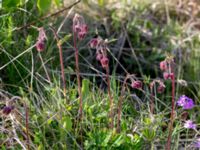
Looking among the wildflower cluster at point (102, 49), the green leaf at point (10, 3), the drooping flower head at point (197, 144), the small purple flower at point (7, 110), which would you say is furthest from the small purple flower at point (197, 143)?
the green leaf at point (10, 3)

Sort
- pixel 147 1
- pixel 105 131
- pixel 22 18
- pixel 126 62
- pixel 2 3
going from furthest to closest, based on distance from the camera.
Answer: pixel 147 1, pixel 126 62, pixel 22 18, pixel 2 3, pixel 105 131

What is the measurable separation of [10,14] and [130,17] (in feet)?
4.12

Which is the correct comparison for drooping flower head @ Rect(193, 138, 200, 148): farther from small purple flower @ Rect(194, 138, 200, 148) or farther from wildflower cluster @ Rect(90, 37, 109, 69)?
wildflower cluster @ Rect(90, 37, 109, 69)

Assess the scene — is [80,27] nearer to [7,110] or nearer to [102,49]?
[102,49]

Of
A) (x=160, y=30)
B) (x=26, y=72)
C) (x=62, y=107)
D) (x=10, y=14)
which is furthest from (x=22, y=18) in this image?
(x=160, y=30)

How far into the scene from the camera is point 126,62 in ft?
11.1

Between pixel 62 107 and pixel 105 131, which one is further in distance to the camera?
pixel 62 107

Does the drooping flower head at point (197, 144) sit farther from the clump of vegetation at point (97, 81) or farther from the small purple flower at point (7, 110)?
the small purple flower at point (7, 110)

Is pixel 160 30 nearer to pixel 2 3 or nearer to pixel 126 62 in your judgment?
pixel 126 62

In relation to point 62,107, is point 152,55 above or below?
below

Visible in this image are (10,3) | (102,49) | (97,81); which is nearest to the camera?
(102,49)

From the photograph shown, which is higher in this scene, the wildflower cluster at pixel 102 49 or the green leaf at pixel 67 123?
the wildflower cluster at pixel 102 49

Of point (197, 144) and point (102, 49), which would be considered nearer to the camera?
point (102, 49)

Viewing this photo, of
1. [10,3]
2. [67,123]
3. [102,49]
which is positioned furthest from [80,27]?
[10,3]
